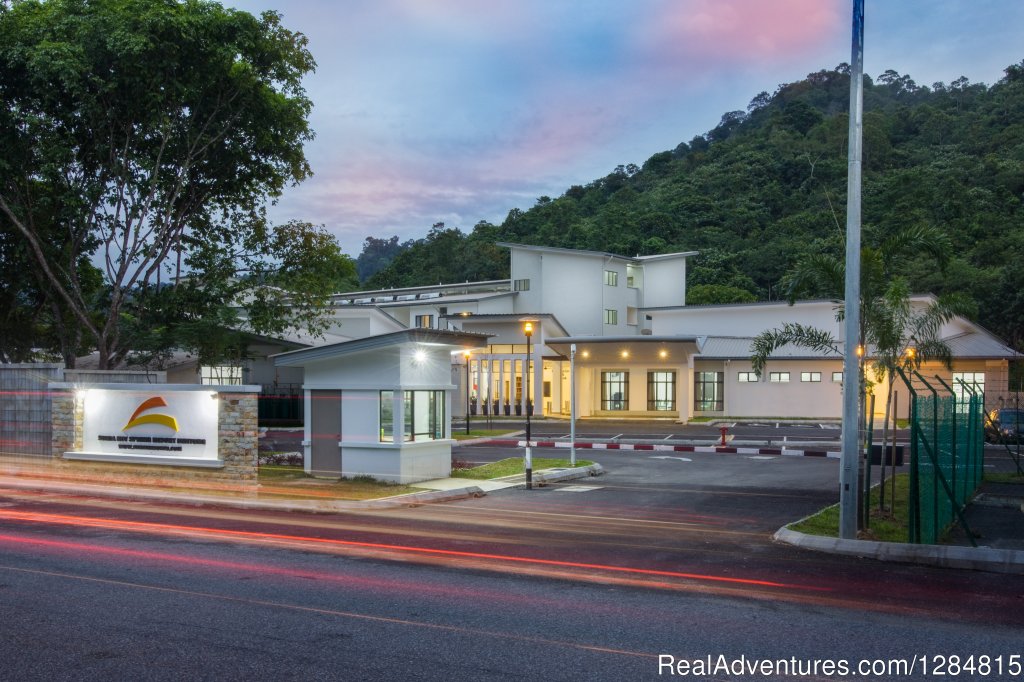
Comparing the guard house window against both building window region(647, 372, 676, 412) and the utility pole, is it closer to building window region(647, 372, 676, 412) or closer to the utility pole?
the utility pole

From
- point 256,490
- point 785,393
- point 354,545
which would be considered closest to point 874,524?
point 354,545

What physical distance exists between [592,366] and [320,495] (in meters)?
35.6

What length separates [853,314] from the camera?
13.6 metres

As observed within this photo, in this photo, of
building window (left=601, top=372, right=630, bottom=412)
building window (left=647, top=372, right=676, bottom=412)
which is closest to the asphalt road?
building window (left=647, top=372, right=676, bottom=412)

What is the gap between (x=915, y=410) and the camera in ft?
40.8

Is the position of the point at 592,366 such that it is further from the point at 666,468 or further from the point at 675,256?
the point at 666,468

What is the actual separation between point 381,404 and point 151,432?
19.7 ft

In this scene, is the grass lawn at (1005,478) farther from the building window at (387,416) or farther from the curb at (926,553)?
the building window at (387,416)

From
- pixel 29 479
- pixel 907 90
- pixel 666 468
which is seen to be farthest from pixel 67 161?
pixel 907 90

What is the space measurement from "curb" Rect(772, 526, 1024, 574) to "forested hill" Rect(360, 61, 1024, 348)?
45.1 m

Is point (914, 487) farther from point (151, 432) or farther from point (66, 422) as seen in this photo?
point (66, 422)

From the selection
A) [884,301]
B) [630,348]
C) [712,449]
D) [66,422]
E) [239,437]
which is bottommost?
[712,449]

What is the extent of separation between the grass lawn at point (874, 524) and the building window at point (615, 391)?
34.6 metres

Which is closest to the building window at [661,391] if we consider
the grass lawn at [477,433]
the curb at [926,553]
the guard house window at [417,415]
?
the grass lawn at [477,433]
